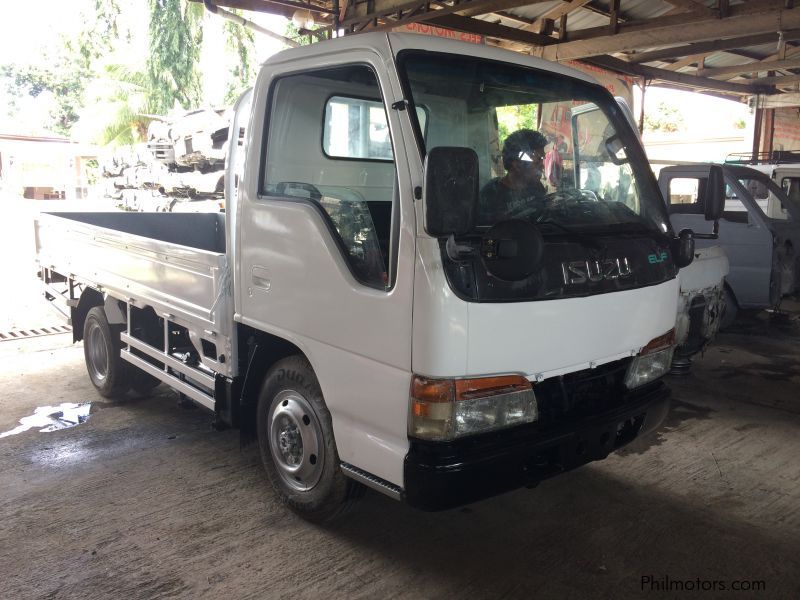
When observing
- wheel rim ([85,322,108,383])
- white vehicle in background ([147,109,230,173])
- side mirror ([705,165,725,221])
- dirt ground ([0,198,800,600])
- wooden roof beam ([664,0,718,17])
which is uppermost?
wooden roof beam ([664,0,718,17])

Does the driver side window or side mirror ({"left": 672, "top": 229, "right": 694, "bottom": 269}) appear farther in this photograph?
side mirror ({"left": 672, "top": 229, "right": 694, "bottom": 269})

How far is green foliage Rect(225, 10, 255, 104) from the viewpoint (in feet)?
67.2

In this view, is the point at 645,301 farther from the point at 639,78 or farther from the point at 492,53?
the point at 639,78

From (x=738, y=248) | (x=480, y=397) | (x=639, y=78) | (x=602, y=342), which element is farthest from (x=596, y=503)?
(x=639, y=78)

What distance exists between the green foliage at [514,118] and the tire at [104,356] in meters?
3.34

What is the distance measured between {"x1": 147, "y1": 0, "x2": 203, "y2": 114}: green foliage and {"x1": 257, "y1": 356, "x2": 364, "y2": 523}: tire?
1897 centimetres

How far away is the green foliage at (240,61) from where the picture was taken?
20469 millimetres

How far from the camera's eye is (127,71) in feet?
71.7

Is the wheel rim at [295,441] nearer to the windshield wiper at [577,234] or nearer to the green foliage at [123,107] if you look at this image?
the windshield wiper at [577,234]

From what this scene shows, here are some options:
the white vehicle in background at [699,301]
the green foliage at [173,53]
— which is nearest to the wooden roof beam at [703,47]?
the white vehicle in background at [699,301]

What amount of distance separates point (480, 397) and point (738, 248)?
234 inches

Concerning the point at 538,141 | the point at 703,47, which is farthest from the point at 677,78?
the point at 538,141

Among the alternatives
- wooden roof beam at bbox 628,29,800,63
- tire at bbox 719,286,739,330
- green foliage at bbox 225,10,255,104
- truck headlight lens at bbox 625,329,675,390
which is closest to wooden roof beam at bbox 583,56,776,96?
wooden roof beam at bbox 628,29,800,63

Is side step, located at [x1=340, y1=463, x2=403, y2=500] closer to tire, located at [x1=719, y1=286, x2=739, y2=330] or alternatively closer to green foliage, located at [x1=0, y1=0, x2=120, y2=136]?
tire, located at [x1=719, y1=286, x2=739, y2=330]
